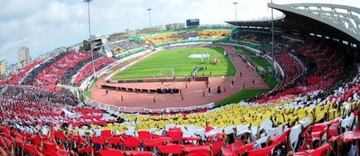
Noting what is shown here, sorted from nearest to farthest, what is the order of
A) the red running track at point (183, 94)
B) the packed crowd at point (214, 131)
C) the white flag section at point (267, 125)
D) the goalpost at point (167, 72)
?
1. the packed crowd at point (214, 131)
2. the white flag section at point (267, 125)
3. the red running track at point (183, 94)
4. the goalpost at point (167, 72)

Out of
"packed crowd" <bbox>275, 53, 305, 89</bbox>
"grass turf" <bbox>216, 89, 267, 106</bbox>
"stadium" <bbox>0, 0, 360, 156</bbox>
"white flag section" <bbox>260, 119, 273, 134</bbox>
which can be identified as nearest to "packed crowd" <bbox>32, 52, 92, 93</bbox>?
"stadium" <bbox>0, 0, 360, 156</bbox>

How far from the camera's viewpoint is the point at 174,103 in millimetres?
43656

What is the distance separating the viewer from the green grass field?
62000 millimetres

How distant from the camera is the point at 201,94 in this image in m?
46.5

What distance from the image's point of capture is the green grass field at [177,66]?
62000mm

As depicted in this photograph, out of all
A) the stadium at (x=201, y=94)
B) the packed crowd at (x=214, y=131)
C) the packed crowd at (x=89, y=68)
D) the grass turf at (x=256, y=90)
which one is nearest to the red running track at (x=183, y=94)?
the stadium at (x=201, y=94)

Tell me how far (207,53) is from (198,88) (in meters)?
32.5

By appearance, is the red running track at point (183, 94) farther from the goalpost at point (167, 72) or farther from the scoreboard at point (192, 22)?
the scoreboard at point (192, 22)

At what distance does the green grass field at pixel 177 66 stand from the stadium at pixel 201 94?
0.20 m

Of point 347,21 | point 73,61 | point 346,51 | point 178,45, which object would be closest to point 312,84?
point 347,21

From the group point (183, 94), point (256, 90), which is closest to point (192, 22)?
point (183, 94)

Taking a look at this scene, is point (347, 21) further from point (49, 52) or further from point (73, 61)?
point (49, 52)

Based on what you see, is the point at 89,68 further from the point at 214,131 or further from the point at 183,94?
the point at 214,131

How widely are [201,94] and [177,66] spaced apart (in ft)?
79.2
